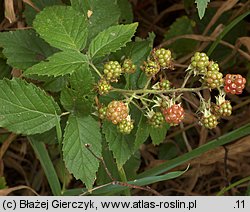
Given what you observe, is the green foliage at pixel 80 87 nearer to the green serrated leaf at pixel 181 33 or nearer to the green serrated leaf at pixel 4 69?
the green serrated leaf at pixel 4 69

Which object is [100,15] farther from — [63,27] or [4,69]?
[4,69]

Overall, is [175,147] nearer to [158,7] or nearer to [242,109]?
[242,109]

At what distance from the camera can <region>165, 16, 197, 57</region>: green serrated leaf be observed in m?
2.05

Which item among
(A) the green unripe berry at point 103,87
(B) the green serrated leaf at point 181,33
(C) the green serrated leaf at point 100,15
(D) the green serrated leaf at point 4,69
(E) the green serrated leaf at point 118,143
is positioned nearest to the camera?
(A) the green unripe berry at point 103,87

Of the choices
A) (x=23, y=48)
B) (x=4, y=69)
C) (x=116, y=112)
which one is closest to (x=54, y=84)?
(x=23, y=48)

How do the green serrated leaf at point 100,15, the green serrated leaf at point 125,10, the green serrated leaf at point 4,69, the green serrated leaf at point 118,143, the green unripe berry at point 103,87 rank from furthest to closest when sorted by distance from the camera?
the green serrated leaf at point 125,10 < the green serrated leaf at point 4,69 < the green serrated leaf at point 100,15 < the green serrated leaf at point 118,143 < the green unripe berry at point 103,87

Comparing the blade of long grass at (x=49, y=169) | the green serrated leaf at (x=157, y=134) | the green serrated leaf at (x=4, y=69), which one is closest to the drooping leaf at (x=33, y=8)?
the green serrated leaf at (x=4, y=69)

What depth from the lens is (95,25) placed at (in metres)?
1.59

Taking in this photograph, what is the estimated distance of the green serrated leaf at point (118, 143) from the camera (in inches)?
57.3

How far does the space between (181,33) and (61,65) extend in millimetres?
877

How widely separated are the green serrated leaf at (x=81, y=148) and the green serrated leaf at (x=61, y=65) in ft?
0.49

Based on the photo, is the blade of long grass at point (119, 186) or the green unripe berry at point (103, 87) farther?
the blade of long grass at point (119, 186)

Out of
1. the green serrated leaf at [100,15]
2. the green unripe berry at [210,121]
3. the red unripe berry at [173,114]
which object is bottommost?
the green unripe berry at [210,121]
